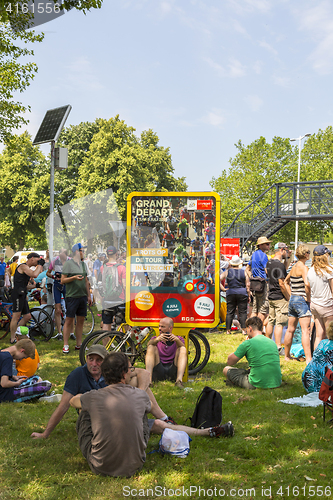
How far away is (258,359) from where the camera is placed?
6.12 meters

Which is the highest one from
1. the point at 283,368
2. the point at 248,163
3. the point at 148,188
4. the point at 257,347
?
the point at 248,163

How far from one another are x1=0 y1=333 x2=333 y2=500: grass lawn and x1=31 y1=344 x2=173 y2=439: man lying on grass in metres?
0.27

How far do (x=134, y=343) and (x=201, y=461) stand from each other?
9.84 ft

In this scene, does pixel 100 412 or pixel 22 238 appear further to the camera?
pixel 22 238

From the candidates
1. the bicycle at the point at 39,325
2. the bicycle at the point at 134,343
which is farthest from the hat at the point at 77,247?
the bicycle at the point at 39,325

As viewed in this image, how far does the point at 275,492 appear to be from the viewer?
3.45m

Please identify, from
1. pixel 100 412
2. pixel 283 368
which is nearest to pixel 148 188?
pixel 283 368

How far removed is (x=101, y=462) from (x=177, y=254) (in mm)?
3401

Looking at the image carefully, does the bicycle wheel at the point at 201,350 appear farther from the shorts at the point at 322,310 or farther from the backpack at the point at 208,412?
the backpack at the point at 208,412

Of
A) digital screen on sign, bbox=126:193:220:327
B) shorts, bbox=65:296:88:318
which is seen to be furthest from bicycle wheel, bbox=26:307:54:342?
digital screen on sign, bbox=126:193:220:327

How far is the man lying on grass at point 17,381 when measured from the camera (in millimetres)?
5492

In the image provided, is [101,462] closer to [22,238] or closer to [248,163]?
[22,238]

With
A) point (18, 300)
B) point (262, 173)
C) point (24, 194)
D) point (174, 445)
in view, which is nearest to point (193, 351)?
point (174, 445)

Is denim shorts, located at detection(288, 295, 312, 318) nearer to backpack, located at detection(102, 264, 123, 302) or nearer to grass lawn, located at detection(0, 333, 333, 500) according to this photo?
grass lawn, located at detection(0, 333, 333, 500)
